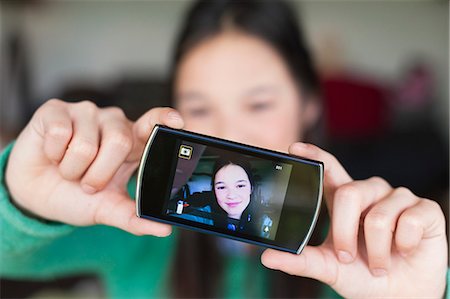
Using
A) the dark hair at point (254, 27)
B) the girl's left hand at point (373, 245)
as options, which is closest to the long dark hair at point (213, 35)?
the dark hair at point (254, 27)

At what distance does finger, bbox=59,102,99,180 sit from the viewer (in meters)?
0.45

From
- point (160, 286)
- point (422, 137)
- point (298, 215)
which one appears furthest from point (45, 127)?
point (422, 137)

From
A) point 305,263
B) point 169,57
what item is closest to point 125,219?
point 305,263

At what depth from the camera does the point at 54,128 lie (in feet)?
1.49

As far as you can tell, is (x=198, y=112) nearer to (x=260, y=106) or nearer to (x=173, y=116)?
(x=260, y=106)

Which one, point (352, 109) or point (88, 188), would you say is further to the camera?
point (352, 109)

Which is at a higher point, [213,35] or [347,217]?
[213,35]

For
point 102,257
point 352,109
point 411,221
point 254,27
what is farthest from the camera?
point 352,109

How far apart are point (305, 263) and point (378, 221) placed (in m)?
0.08

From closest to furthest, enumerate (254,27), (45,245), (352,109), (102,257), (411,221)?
(411,221) < (45,245) < (102,257) < (254,27) < (352,109)

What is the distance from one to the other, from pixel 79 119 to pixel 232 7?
50cm

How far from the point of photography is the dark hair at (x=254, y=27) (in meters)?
0.86

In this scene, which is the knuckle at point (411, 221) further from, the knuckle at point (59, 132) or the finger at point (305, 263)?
the knuckle at point (59, 132)

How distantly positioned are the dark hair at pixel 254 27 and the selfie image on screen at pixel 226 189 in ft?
1.46
